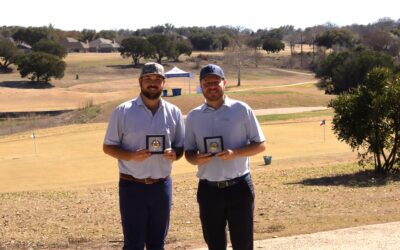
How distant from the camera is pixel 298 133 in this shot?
126ft

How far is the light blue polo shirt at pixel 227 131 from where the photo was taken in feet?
20.3

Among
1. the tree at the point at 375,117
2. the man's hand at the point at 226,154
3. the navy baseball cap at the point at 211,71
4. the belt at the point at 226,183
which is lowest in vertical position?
the tree at the point at 375,117

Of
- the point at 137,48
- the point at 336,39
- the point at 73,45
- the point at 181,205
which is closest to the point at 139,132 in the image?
the point at 181,205

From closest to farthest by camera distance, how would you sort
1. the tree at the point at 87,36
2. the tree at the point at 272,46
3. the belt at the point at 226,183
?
the belt at the point at 226,183 → the tree at the point at 272,46 → the tree at the point at 87,36

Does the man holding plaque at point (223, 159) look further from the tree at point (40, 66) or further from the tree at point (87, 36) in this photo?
the tree at point (87, 36)

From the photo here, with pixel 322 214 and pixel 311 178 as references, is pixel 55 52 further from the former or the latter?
pixel 322 214

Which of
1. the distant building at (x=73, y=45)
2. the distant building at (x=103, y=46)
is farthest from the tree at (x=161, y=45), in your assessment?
the distant building at (x=103, y=46)

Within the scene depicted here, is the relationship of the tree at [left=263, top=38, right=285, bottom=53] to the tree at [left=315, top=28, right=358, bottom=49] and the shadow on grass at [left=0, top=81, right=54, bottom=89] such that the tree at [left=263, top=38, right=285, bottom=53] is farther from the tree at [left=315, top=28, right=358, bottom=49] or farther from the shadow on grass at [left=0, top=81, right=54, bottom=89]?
the shadow on grass at [left=0, top=81, right=54, bottom=89]

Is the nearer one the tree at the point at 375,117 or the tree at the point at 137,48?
the tree at the point at 375,117

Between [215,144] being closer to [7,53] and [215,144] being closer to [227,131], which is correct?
[227,131]

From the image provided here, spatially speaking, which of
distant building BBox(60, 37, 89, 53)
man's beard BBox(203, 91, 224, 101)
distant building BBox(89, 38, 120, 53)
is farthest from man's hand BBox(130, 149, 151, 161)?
distant building BBox(89, 38, 120, 53)

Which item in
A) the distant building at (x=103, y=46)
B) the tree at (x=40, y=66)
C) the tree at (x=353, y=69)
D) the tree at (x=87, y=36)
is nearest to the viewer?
the tree at (x=353, y=69)

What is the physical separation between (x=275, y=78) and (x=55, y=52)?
3342 cm

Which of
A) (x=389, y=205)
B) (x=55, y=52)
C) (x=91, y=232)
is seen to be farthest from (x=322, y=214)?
(x=55, y=52)
